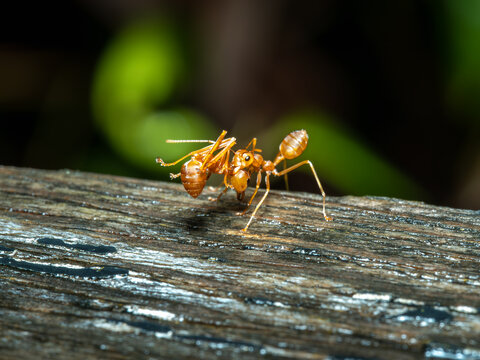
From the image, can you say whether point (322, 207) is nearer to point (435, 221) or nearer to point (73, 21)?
point (435, 221)

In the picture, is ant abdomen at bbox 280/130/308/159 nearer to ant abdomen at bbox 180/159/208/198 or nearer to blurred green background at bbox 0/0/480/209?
ant abdomen at bbox 180/159/208/198

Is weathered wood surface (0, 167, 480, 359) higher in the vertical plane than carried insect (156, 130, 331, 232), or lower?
lower

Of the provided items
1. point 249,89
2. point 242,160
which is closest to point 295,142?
point 242,160

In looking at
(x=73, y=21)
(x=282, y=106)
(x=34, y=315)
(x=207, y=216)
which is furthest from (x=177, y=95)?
(x=34, y=315)

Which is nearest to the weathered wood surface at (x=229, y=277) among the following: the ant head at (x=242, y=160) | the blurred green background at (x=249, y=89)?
the ant head at (x=242, y=160)

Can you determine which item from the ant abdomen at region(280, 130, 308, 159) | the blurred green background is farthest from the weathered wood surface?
the blurred green background

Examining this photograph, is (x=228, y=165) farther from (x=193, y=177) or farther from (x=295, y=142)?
(x=295, y=142)
